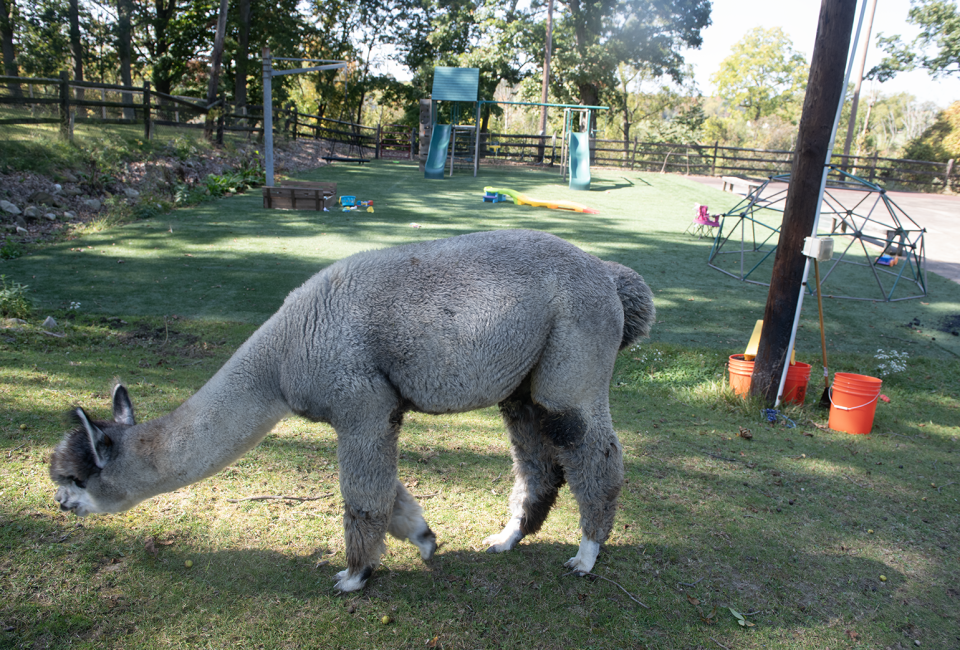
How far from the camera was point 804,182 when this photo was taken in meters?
5.84

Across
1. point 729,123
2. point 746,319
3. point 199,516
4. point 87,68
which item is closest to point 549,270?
point 199,516

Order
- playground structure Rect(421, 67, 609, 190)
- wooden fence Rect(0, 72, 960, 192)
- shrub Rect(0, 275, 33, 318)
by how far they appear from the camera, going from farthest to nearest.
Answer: playground structure Rect(421, 67, 609, 190)
wooden fence Rect(0, 72, 960, 192)
shrub Rect(0, 275, 33, 318)

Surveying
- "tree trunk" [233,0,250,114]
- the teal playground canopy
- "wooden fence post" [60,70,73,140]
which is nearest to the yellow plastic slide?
the teal playground canopy

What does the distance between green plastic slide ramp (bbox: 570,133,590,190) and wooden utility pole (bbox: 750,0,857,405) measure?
699 inches

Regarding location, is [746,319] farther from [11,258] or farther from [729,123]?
[729,123]

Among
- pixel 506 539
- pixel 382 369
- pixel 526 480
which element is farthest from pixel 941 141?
pixel 382 369

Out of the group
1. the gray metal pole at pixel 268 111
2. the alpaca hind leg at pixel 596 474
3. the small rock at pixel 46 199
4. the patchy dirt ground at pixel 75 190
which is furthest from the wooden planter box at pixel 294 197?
the alpaca hind leg at pixel 596 474

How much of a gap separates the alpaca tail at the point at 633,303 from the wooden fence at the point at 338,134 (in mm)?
16996

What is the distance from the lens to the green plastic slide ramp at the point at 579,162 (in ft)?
76.4

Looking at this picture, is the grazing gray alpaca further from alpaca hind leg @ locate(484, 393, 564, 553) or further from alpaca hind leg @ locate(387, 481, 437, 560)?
alpaca hind leg @ locate(484, 393, 564, 553)

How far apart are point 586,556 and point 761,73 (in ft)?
225

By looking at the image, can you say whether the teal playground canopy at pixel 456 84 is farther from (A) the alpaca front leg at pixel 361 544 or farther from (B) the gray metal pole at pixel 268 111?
(A) the alpaca front leg at pixel 361 544

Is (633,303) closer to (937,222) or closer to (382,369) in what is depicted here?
(382,369)

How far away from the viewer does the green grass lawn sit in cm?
303
